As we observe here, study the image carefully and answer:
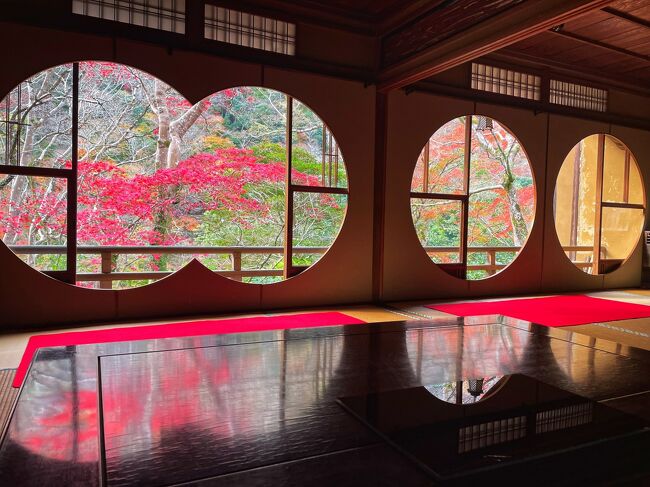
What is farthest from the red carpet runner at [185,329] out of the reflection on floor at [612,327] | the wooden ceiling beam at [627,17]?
the wooden ceiling beam at [627,17]

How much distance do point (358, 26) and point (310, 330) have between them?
4.25 m

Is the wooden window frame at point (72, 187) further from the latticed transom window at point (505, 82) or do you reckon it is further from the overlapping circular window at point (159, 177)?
the latticed transom window at point (505, 82)

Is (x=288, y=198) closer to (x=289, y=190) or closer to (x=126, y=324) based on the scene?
(x=289, y=190)

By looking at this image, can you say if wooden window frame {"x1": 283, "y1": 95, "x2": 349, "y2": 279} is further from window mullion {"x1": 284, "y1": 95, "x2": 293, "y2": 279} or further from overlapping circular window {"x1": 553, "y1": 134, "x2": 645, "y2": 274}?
overlapping circular window {"x1": 553, "y1": 134, "x2": 645, "y2": 274}

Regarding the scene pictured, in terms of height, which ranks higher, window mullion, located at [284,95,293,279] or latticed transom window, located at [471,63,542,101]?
latticed transom window, located at [471,63,542,101]

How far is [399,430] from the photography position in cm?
66

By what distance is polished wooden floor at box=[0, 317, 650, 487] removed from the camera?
1.82 feet

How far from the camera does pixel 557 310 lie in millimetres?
4898

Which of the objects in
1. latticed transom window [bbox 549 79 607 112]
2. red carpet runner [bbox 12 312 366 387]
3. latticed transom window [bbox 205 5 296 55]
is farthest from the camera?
latticed transom window [bbox 549 79 607 112]

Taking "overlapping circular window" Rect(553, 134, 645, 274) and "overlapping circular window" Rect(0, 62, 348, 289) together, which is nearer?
"overlapping circular window" Rect(0, 62, 348, 289)

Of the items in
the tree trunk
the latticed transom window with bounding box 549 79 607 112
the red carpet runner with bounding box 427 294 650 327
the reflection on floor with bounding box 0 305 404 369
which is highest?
the latticed transom window with bounding box 549 79 607 112

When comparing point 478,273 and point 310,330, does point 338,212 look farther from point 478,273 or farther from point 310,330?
point 310,330

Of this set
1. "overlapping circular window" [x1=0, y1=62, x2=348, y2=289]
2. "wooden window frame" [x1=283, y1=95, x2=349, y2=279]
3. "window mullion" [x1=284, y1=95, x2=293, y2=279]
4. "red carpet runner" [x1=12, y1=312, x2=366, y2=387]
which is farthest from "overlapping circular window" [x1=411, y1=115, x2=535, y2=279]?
"red carpet runner" [x1=12, y1=312, x2=366, y2=387]

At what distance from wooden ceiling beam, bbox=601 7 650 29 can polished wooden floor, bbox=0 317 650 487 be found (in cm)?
442
